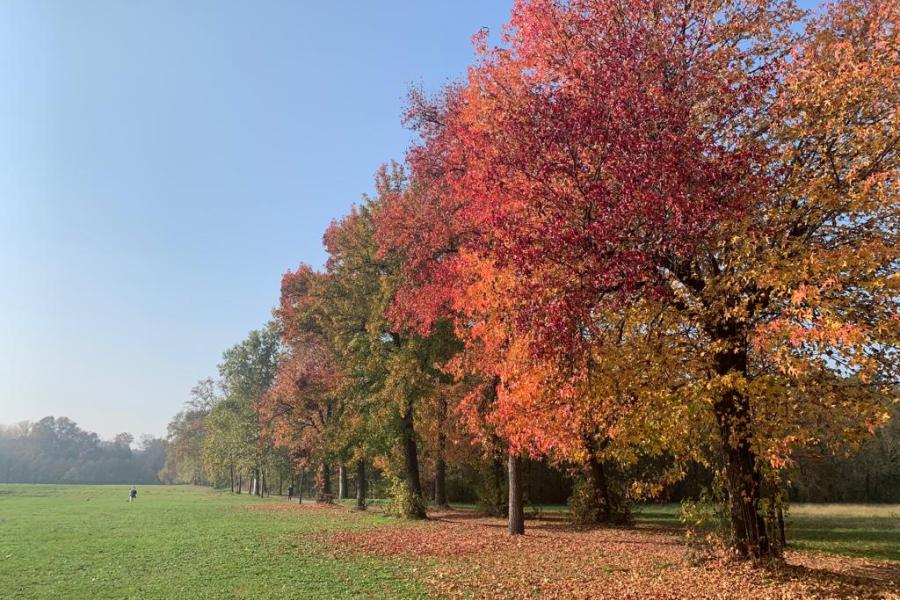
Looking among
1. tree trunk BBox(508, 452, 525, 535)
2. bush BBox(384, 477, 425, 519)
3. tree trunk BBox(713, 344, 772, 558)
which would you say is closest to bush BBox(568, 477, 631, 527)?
tree trunk BBox(508, 452, 525, 535)

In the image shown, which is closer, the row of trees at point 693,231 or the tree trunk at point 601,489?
the row of trees at point 693,231

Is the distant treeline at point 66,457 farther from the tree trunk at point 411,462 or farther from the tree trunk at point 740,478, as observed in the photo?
the tree trunk at point 740,478

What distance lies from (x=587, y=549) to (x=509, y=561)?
10.3 feet

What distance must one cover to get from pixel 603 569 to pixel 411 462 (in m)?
16.6

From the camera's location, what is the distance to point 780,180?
10852 millimetres

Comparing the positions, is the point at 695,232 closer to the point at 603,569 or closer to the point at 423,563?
the point at 603,569

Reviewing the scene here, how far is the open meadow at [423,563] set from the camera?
419 inches

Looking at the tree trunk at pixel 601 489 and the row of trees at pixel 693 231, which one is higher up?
the row of trees at pixel 693 231

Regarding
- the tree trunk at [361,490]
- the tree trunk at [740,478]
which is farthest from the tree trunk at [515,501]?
the tree trunk at [361,490]

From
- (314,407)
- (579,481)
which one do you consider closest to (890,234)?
(579,481)

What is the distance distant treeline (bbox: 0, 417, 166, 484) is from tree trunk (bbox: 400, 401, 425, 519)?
129578 millimetres

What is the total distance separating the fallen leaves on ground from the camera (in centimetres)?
992

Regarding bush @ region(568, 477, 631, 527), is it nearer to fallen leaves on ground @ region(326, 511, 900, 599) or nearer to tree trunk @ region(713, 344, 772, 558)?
fallen leaves on ground @ region(326, 511, 900, 599)

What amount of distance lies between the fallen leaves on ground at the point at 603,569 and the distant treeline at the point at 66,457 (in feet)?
455
